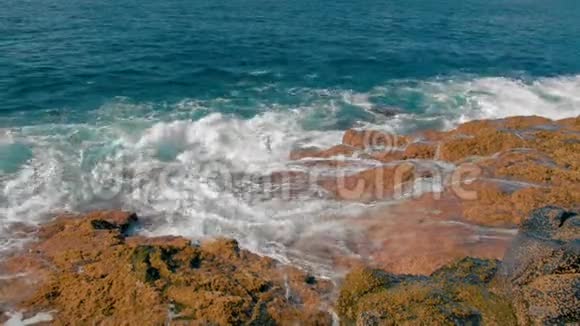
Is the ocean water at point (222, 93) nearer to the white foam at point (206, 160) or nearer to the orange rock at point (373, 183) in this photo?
the white foam at point (206, 160)

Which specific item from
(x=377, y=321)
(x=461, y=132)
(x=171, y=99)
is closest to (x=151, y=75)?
(x=171, y=99)

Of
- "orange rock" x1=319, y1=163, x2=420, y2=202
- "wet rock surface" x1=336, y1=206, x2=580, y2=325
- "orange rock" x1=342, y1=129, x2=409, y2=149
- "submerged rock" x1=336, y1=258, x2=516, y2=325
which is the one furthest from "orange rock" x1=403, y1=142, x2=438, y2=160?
"submerged rock" x1=336, y1=258, x2=516, y2=325

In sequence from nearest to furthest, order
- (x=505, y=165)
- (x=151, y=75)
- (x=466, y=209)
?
(x=466, y=209)
(x=505, y=165)
(x=151, y=75)

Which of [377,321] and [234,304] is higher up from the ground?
[377,321]

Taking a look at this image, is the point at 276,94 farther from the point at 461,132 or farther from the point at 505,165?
the point at 505,165

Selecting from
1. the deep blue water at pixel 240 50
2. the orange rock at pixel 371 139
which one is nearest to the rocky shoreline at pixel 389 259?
the orange rock at pixel 371 139

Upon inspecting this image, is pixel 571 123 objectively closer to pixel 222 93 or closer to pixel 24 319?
pixel 222 93

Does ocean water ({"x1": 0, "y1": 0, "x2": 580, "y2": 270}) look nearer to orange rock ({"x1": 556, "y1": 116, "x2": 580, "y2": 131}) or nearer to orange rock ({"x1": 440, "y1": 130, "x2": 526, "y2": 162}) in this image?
orange rock ({"x1": 440, "y1": 130, "x2": 526, "y2": 162})
